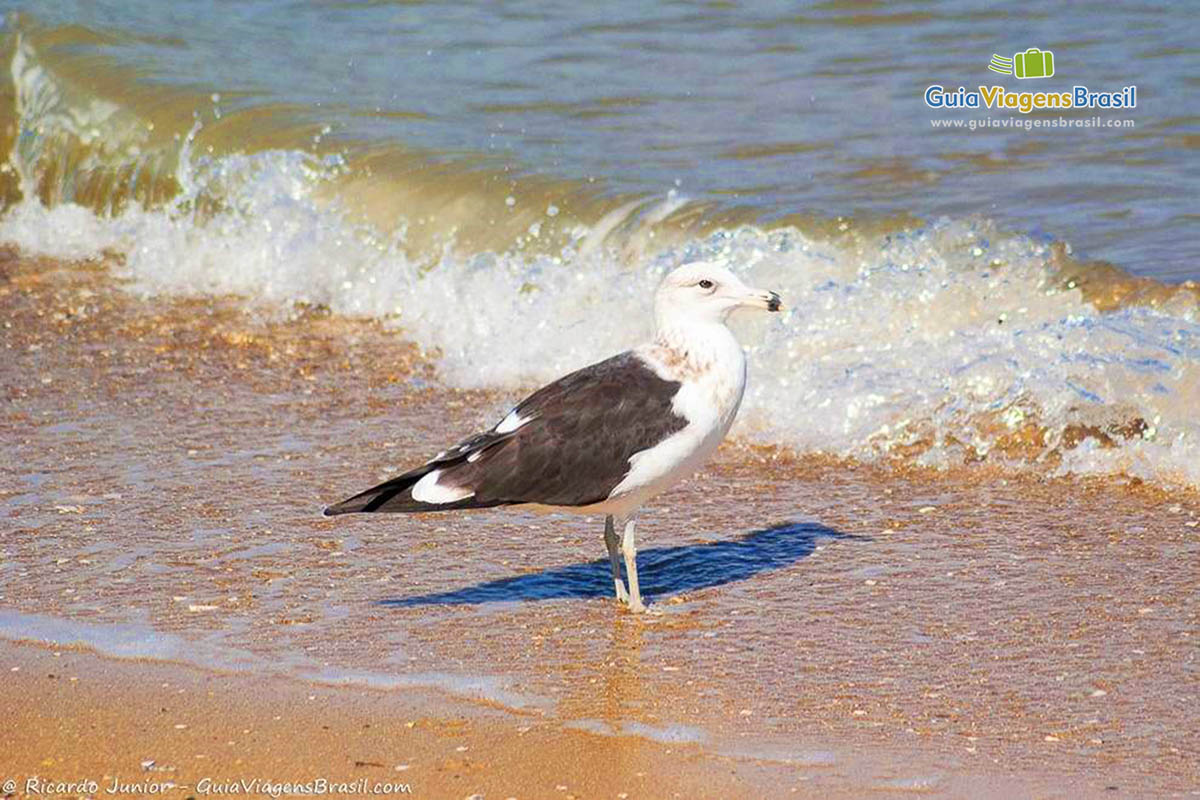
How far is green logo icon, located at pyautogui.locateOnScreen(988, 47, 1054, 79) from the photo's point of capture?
1132cm

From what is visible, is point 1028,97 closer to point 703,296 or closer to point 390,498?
point 703,296

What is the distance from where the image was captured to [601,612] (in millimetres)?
5309

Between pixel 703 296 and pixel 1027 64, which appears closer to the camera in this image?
pixel 703 296

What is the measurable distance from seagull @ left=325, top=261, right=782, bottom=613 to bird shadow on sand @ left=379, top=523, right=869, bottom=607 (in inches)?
7.1

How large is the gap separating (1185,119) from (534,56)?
4.29m

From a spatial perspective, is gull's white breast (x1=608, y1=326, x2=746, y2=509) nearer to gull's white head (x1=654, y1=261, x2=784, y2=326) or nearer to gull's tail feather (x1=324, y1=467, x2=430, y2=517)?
gull's white head (x1=654, y1=261, x2=784, y2=326)

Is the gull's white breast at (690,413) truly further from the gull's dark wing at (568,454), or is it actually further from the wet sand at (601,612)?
the wet sand at (601,612)

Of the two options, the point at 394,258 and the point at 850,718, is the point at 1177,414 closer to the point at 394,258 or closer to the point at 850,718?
the point at 850,718

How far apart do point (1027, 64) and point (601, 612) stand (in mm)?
7211

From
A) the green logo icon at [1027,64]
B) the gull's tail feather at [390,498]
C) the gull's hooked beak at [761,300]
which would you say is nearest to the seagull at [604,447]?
the gull's tail feather at [390,498]

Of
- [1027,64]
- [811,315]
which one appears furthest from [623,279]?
[1027,64]

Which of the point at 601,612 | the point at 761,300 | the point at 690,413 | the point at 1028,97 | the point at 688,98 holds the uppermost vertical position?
the point at 688,98

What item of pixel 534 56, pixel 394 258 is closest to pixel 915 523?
pixel 394 258

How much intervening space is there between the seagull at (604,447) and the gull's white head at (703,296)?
9cm
